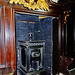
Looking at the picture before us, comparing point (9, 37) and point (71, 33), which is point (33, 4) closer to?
point (9, 37)

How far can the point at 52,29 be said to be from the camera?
8.09 ft

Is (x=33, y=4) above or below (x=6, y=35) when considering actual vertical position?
above

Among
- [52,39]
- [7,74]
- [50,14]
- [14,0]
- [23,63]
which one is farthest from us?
[23,63]

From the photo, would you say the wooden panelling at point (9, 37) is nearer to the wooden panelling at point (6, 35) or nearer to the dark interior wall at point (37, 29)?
the wooden panelling at point (6, 35)

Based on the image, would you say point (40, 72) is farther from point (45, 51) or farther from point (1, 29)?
point (1, 29)

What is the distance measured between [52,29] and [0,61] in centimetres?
149

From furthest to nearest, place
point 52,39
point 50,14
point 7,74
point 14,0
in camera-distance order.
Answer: point 52,39 < point 50,14 < point 14,0 < point 7,74

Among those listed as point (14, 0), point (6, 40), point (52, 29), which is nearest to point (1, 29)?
point (6, 40)

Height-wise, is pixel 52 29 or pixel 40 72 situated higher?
pixel 52 29

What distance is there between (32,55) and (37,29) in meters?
0.88

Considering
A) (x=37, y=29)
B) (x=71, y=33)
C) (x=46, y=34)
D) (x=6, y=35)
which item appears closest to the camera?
(x=6, y=35)

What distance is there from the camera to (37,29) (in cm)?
298

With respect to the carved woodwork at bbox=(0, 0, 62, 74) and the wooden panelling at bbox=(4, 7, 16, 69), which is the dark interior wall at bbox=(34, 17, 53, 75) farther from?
the wooden panelling at bbox=(4, 7, 16, 69)

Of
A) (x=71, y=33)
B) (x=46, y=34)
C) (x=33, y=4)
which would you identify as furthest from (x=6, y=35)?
(x=71, y=33)
